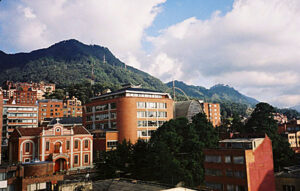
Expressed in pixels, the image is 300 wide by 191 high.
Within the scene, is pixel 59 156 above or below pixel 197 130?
below

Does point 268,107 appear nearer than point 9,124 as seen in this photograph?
Yes

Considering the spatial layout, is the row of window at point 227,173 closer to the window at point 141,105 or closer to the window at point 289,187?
the window at point 289,187

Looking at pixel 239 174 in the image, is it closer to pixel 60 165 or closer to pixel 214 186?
pixel 214 186

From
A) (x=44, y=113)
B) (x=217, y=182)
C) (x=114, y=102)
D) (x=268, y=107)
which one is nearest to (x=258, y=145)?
(x=217, y=182)

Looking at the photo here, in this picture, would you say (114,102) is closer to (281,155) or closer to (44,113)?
(281,155)

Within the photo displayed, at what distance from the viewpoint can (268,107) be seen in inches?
4112

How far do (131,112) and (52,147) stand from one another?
26274mm

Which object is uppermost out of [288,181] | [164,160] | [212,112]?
[212,112]

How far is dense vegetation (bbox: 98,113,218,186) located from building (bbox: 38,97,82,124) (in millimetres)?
107927

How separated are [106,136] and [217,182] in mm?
39775

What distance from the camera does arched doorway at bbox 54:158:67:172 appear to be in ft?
228

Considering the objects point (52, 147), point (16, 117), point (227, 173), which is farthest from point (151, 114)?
point (16, 117)

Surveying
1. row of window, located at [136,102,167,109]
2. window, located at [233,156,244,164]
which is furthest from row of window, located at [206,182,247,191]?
row of window, located at [136,102,167,109]

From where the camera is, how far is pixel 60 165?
2766 inches
